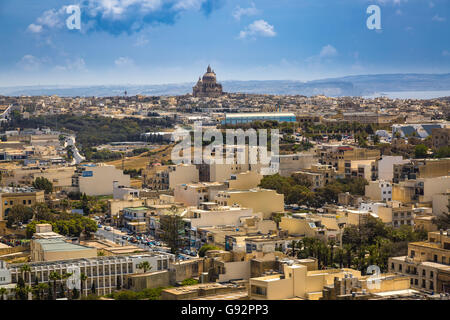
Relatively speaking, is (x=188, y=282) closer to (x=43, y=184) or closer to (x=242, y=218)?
(x=242, y=218)

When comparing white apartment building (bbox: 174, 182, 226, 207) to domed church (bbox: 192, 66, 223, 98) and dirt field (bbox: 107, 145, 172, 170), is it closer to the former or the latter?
dirt field (bbox: 107, 145, 172, 170)

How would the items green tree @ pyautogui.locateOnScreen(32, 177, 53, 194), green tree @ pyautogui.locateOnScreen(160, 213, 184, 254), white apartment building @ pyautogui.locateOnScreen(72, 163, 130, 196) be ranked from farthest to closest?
1. white apartment building @ pyautogui.locateOnScreen(72, 163, 130, 196)
2. green tree @ pyautogui.locateOnScreen(32, 177, 53, 194)
3. green tree @ pyautogui.locateOnScreen(160, 213, 184, 254)

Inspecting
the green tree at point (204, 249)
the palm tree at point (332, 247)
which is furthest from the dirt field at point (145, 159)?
the palm tree at point (332, 247)

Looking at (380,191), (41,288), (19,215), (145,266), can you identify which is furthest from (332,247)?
(19,215)

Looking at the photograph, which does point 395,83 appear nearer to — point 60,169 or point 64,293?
point 60,169

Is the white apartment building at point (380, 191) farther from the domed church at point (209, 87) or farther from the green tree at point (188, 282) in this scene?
the domed church at point (209, 87)

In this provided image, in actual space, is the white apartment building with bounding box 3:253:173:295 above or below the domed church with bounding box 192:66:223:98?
below

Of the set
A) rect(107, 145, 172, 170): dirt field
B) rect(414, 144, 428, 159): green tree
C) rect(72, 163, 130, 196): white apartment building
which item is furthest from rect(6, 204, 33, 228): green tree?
rect(414, 144, 428, 159): green tree

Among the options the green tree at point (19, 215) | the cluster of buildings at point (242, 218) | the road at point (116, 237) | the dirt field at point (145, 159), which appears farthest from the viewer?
the dirt field at point (145, 159)

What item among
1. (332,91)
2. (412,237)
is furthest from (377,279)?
(332,91)

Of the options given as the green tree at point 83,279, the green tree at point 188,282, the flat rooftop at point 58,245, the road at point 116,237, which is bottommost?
the road at point 116,237
